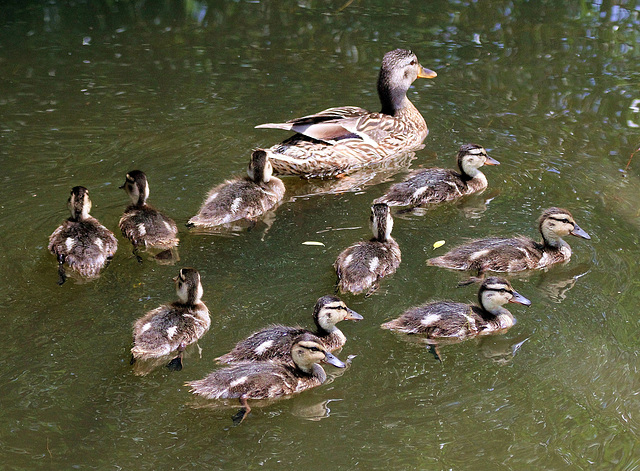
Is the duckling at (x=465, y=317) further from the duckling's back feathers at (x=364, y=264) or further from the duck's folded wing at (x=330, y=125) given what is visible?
the duck's folded wing at (x=330, y=125)

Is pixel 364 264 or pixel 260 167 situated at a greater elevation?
pixel 260 167

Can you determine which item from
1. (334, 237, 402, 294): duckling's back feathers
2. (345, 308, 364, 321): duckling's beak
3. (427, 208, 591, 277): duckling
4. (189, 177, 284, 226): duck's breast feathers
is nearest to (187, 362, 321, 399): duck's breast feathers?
(345, 308, 364, 321): duckling's beak

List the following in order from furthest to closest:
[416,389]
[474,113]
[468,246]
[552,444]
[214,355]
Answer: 1. [474,113]
2. [468,246]
3. [214,355]
4. [416,389]
5. [552,444]

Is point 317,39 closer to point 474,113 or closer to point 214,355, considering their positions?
point 474,113

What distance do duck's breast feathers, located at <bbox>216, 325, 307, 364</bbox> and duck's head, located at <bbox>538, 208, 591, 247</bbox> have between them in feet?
6.43

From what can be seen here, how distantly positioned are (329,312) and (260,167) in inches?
81.9

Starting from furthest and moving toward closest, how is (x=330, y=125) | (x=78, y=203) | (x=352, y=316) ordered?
(x=330, y=125)
(x=78, y=203)
(x=352, y=316)

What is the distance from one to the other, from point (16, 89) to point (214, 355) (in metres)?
4.57

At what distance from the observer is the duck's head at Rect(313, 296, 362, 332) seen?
4820 mm

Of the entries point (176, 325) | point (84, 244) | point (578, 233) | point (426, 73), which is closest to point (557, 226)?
point (578, 233)

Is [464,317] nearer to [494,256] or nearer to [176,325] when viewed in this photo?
[494,256]

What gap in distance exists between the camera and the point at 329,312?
15.8ft

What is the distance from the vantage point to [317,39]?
30.4ft

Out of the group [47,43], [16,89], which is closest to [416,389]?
[16,89]
